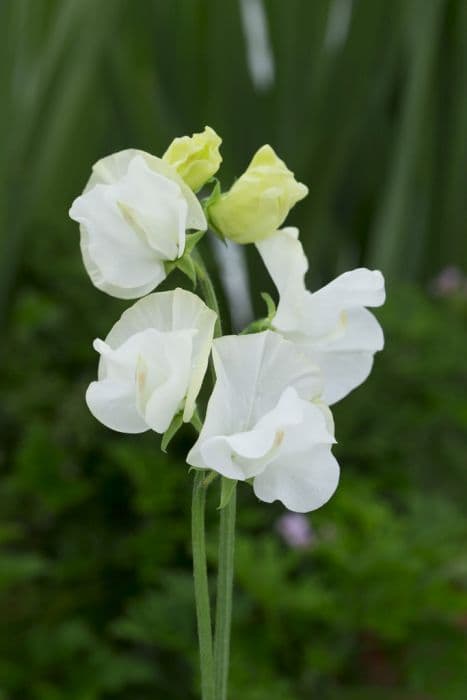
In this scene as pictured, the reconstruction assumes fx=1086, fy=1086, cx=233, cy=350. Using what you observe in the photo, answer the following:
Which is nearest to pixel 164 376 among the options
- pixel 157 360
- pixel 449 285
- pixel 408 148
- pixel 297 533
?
pixel 157 360

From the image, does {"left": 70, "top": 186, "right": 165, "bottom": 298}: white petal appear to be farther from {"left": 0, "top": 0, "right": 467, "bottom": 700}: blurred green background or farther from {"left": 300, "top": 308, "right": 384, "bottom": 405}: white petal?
{"left": 0, "top": 0, "right": 467, "bottom": 700}: blurred green background

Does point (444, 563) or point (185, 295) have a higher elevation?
point (185, 295)

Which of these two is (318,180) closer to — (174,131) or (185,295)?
(174,131)

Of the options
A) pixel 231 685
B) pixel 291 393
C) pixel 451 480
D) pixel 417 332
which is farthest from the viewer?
pixel 451 480

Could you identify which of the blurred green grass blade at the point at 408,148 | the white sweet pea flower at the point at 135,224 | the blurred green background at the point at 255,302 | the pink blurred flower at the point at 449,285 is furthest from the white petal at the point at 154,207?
the blurred green grass blade at the point at 408,148

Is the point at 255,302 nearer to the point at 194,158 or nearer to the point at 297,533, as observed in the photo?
the point at 297,533

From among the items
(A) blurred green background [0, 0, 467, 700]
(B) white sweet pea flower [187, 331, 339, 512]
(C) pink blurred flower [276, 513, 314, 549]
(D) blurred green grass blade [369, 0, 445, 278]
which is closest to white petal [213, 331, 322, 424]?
(B) white sweet pea flower [187, 331, 339, 512]

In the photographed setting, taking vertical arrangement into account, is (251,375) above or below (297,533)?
above

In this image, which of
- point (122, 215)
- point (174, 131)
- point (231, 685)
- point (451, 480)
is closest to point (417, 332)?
point (451, 480)
